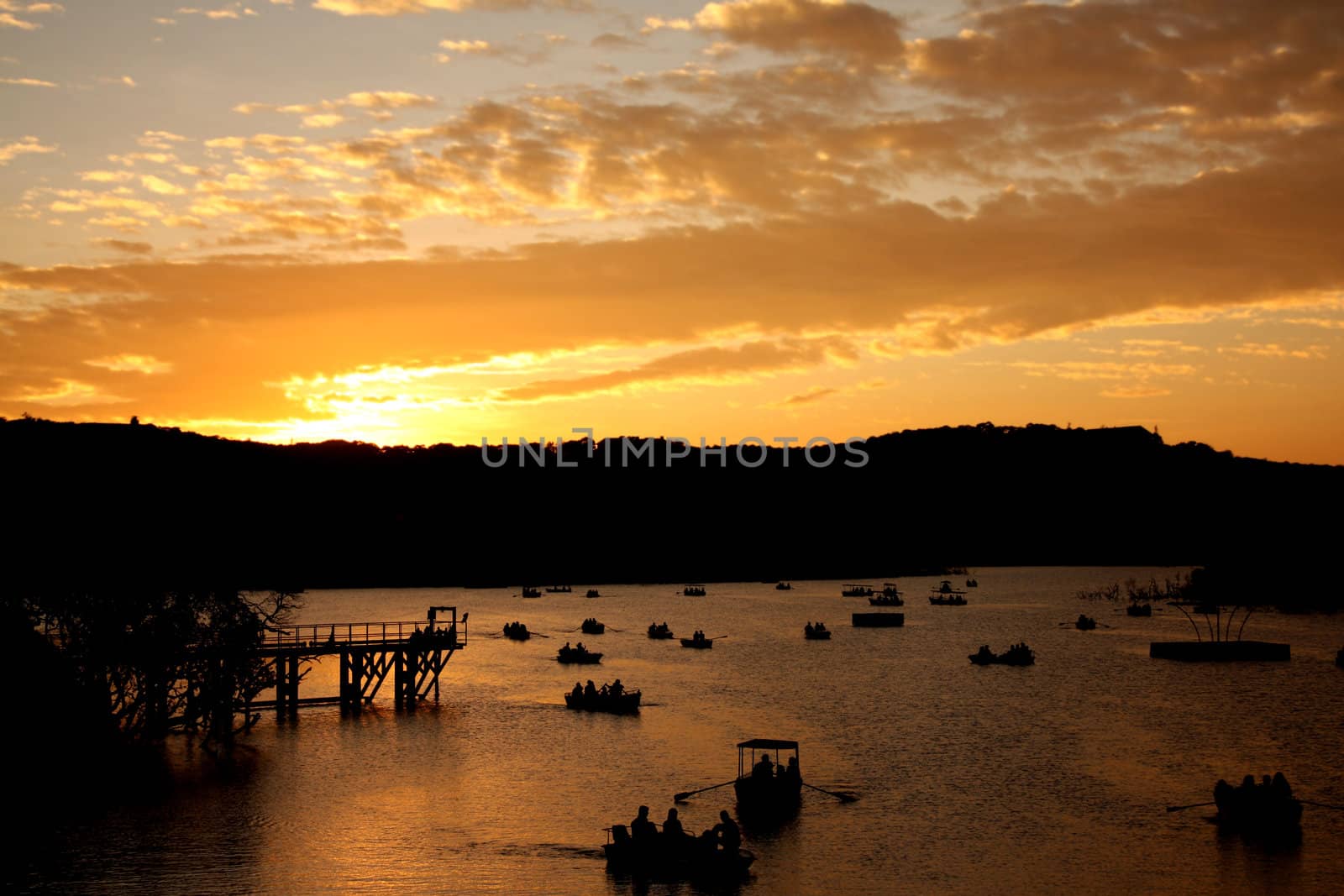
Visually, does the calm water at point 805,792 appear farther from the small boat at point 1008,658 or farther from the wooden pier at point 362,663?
the small boat at point 1008,658

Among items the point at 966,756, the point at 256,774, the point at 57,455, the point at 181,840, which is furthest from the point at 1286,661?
the point at 57,455

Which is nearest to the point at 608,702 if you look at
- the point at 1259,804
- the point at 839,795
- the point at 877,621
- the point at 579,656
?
the point at 839,795

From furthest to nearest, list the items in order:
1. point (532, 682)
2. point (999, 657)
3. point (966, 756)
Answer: point (999, 657) → point (532, 682) → point (966, 756)

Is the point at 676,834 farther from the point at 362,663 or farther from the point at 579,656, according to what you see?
the point at 579,656

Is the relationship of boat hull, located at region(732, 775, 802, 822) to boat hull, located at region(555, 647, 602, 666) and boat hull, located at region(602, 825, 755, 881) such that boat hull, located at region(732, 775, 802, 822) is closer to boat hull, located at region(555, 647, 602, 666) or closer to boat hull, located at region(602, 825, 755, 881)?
boat hull, located at region(602, 825, 755, 881)

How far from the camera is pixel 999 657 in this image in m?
135

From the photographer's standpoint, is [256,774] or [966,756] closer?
[256,774]

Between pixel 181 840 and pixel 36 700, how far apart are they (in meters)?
16.9

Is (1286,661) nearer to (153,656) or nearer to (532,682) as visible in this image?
(532,682)

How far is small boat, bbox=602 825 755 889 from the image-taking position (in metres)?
45.7

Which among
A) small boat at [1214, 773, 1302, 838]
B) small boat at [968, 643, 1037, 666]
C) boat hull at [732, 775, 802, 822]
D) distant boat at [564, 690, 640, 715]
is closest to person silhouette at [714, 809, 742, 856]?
boat hull at [732, 775, 802, 822]

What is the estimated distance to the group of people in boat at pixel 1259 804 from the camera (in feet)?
177

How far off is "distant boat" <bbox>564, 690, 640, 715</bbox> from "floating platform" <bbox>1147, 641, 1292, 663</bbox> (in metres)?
71.6

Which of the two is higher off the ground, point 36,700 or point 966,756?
point 36,700
